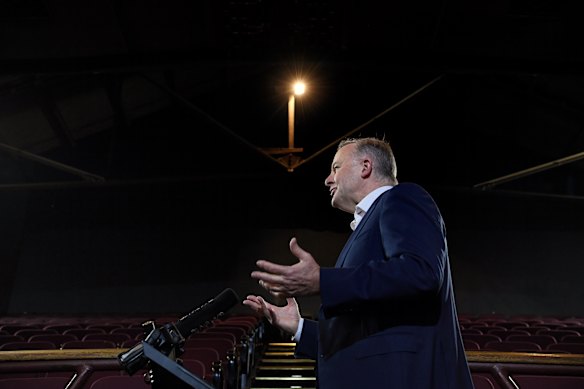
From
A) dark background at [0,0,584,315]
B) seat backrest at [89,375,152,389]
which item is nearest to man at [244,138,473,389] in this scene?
seat backrest at [89,375,152,389]

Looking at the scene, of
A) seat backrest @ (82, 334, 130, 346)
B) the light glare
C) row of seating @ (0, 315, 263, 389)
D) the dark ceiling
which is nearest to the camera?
row of seating @ (0, 315, 263, 389)

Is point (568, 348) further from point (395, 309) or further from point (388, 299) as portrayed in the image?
point (388, 299)

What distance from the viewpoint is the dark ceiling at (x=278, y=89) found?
7.08 metres

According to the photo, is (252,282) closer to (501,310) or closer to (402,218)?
(501,310)

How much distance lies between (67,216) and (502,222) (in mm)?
10682

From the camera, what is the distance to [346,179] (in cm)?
173

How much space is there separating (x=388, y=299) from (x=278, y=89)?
11.2 metres

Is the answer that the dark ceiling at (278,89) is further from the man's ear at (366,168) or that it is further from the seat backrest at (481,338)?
the man's ear at (366,168)

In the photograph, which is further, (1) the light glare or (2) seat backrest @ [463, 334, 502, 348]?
(1) the light glare

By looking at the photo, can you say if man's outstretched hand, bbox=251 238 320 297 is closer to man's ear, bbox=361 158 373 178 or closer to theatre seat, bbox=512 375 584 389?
man's ear, bbox=361 158 373 178

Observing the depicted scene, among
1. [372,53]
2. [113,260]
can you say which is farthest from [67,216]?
[372,53]

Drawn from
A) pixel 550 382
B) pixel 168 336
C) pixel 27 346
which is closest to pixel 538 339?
pixel 550 382

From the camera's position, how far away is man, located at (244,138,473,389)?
130cm

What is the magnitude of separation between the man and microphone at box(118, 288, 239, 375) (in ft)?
0.56
